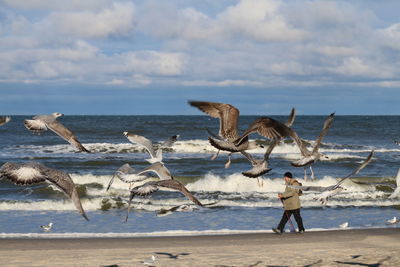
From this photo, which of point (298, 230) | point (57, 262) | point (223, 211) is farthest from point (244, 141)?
point (223, 211)

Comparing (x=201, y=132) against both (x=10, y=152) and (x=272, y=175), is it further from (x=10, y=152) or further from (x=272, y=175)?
(x=272, y=175)

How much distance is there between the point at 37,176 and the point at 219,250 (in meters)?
4.86

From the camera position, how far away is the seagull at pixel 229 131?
8.66 metres

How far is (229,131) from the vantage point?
9.52 m

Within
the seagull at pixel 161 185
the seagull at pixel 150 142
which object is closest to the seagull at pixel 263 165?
the seagull at pixel 161 185

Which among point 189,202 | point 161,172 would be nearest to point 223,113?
point 161,172

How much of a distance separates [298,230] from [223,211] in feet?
11.5

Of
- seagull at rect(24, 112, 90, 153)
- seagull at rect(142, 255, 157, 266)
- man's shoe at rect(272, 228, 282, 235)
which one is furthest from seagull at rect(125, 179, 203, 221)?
man's shoe at rect(272, 228, 282, 235)

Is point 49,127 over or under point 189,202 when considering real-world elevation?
over

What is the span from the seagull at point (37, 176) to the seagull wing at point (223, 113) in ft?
8.33

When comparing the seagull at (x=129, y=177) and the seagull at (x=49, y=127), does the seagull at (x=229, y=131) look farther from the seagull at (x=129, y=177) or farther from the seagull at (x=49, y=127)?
the seagull at (x=49, y=127)

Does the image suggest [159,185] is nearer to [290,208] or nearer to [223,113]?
[223,113]

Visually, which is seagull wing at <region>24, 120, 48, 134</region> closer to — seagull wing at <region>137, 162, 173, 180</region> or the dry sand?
seagull wing at <region>137, 162, 173, 180</region>

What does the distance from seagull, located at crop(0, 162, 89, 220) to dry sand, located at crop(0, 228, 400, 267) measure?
292cm
